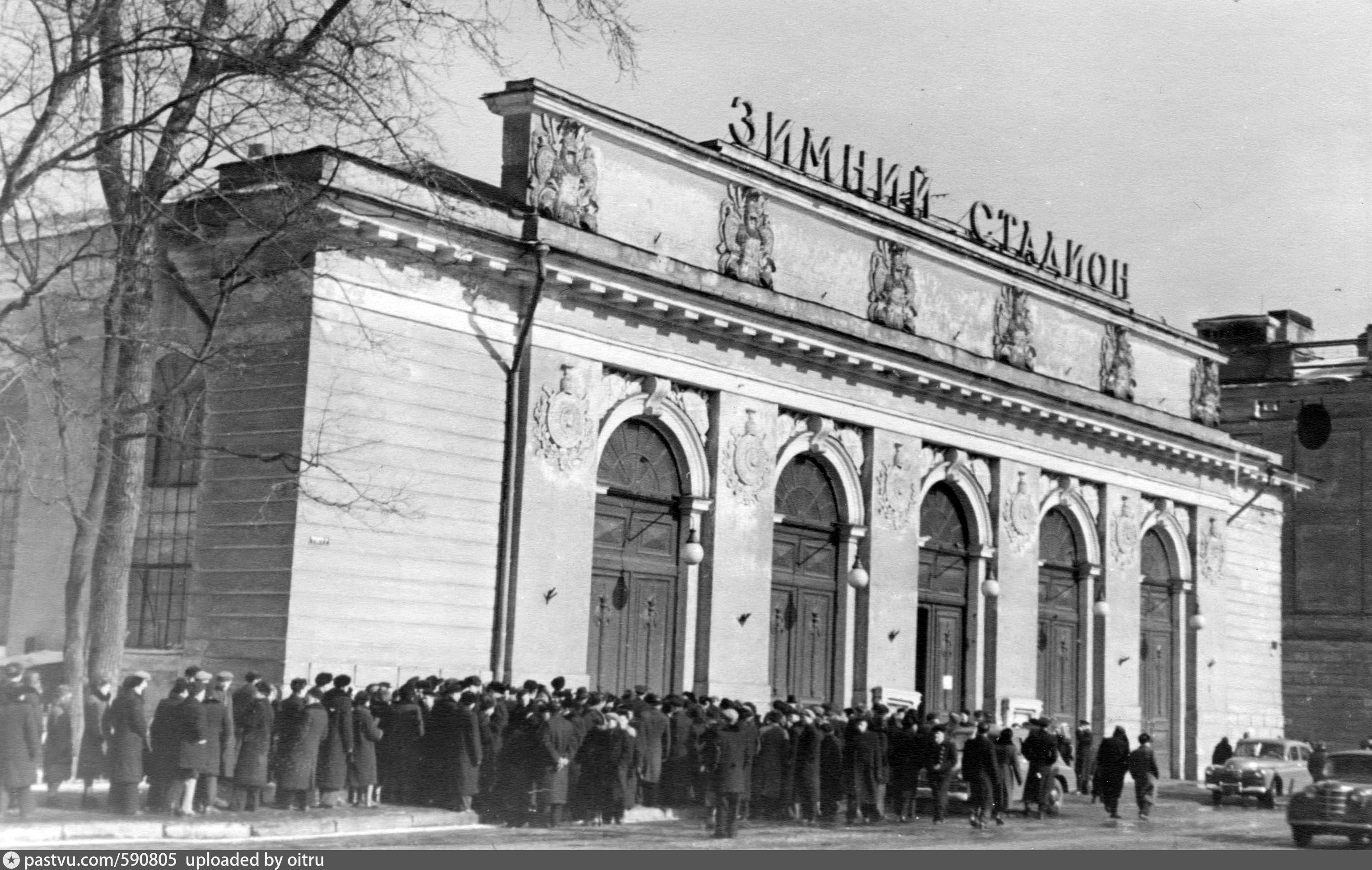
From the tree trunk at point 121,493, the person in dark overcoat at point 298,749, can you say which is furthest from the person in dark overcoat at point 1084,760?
the tree trunk at point 121,493

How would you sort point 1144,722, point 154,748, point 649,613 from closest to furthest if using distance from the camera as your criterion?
point 154,748
point 649,613
point 1144,722

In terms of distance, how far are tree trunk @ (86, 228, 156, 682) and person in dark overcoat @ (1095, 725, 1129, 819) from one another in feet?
53.1

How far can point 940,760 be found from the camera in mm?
24953

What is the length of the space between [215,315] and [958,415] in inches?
794

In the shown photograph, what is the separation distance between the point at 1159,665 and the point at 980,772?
68.5ft

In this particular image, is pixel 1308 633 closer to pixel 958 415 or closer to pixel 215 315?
pixel 958 415

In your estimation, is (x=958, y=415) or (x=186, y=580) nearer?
(x=186, y=580)

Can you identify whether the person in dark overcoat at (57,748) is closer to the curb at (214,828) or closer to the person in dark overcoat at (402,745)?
the curb at (214,828)

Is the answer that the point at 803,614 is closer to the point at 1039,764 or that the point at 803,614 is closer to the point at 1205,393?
the point at 1039,764

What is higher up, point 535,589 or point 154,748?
point 535,589

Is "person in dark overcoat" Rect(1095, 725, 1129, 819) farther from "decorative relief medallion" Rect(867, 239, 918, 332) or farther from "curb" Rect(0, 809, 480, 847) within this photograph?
"curb" Rect(0, 809, 480, 847)

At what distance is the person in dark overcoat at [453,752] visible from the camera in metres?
21.0

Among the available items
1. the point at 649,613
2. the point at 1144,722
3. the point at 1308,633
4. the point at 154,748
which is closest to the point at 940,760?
the point at 649,613

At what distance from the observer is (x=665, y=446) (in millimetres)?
29812
